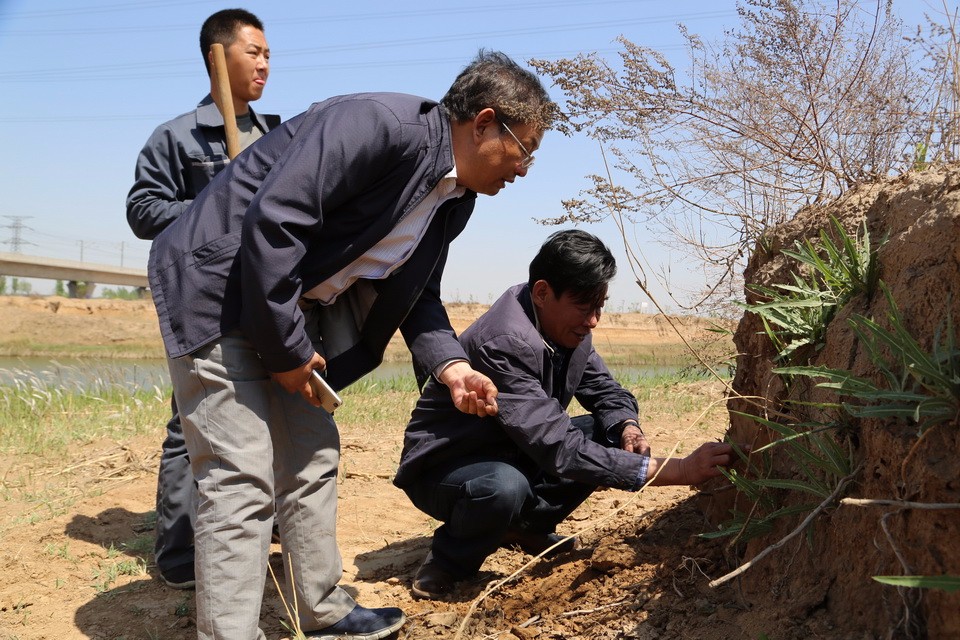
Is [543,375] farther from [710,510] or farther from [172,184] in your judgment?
[172,184]

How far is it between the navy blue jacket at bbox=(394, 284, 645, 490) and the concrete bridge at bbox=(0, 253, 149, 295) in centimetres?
2488

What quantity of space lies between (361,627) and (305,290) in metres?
1.06

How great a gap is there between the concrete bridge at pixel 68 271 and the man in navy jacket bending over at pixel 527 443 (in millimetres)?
24916

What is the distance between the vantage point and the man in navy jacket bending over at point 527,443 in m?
2.79

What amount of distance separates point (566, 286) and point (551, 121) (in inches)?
24.5

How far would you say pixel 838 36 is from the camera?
3.18m

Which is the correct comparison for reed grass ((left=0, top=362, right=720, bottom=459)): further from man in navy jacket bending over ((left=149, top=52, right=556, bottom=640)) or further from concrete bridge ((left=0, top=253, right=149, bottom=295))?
concrete bridge ((left=0, top=253, right=149, bottom=295))

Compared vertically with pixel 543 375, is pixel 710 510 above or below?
below

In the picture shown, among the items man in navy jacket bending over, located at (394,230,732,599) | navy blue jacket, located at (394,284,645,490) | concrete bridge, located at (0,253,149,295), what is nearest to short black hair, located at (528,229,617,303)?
man in navy jacket bending over, located at (394,230,732,599)

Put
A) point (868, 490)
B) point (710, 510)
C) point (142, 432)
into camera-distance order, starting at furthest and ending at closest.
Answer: point (142, 432)
point (710, 510)
point (868, 490)

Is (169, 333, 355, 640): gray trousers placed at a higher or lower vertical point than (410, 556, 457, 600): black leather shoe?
higher

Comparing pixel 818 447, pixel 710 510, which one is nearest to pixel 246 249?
pixel 818 447

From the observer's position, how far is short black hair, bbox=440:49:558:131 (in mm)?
2402

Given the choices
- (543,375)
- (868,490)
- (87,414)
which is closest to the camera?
(868,490)
